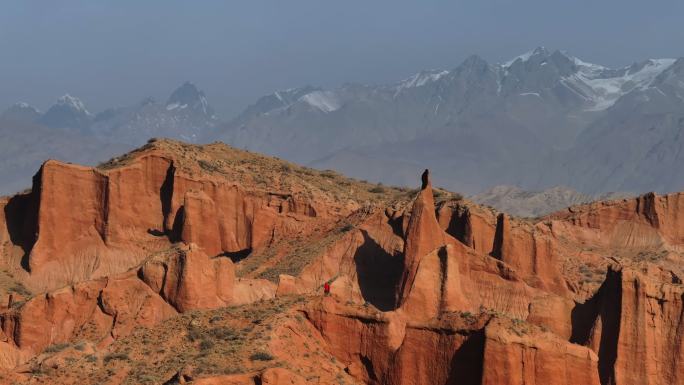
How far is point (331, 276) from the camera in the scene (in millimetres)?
76062

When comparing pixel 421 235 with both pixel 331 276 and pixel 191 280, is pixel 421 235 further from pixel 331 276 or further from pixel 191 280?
pixel 191 280

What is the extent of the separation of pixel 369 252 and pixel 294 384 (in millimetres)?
33551

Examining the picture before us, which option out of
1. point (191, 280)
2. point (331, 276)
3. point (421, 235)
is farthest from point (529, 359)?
point (331, 276)

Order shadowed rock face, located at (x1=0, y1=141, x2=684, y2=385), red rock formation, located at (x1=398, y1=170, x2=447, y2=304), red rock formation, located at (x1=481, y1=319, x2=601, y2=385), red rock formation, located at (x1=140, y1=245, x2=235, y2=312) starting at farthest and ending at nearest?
red rock formation, located at (x1=398, y1=170, x2=447, y2=304) → red rock formation, located at (x1=140, y1=245, x2=235, y2=312) → shadowed rock face, located at (x1=0, y1=141, x2=684, y2=385) → red rock formation, located at (x1=481, y1=319, x2=601, y2=385)

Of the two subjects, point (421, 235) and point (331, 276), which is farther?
point (331, 276)

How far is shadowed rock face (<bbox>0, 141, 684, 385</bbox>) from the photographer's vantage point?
167 feet

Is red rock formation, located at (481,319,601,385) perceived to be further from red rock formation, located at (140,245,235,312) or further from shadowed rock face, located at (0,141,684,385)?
red rock formation, located at (140,245,235,312)

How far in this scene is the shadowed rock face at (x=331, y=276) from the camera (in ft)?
167

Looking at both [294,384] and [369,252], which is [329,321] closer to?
Answer: [294,384]

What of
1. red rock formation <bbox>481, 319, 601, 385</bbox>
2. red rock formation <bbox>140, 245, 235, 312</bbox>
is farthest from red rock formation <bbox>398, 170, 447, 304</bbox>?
red rock formation <bbox>481, 319, 601, 385</bbox>

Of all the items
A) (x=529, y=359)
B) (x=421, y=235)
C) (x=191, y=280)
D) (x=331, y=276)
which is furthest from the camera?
(x=331, y=276)

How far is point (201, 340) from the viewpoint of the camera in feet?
165

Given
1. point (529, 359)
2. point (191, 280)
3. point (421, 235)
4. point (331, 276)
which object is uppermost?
point (421, 235)

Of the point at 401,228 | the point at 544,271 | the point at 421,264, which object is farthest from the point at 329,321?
the point at 544,271
